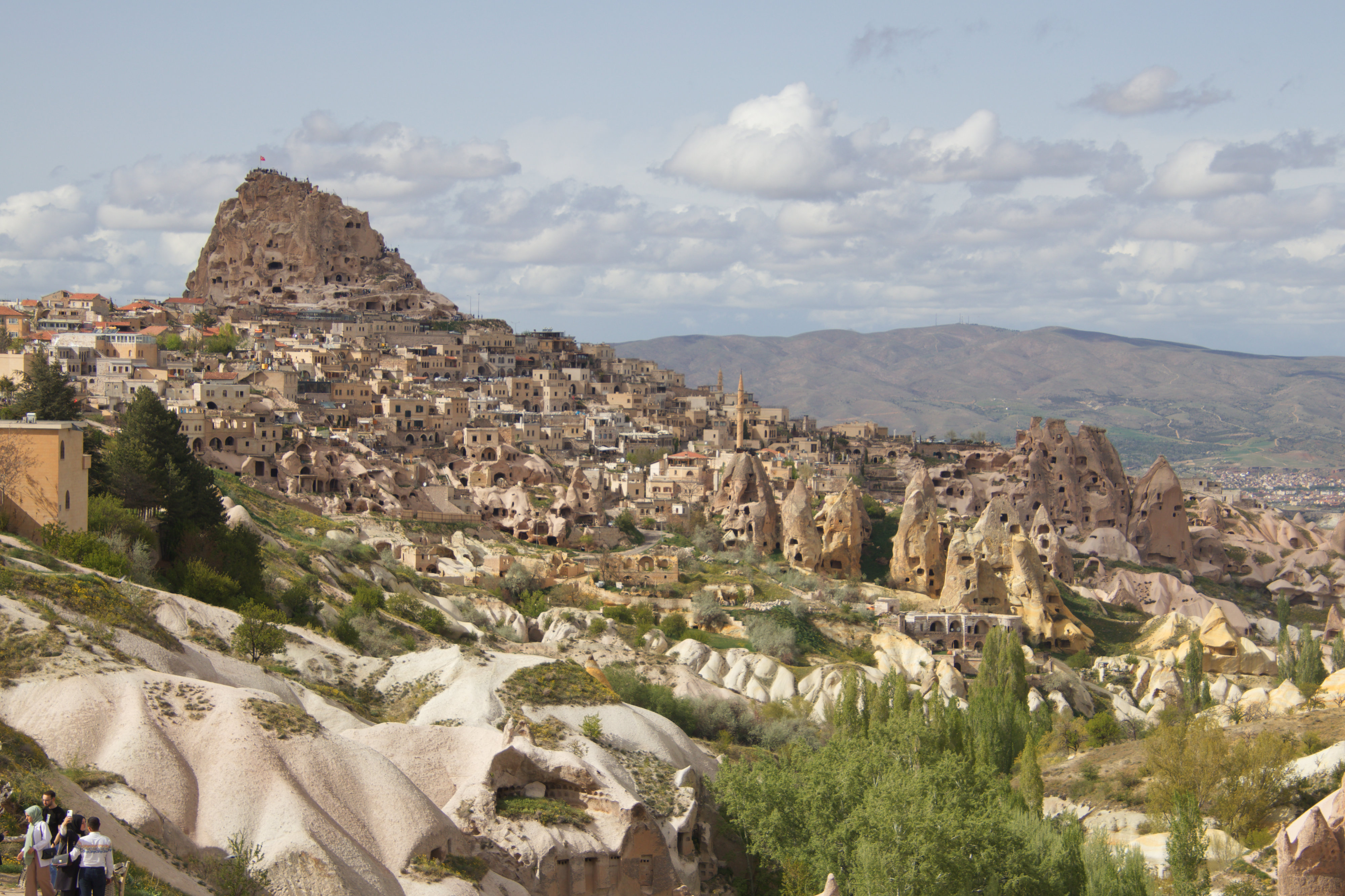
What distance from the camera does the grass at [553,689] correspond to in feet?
109

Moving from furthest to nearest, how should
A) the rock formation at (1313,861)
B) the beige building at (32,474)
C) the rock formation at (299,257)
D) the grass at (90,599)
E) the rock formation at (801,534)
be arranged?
the rock formation at (299,257)
the rock formation at (801,534)
the beige building at (32,474)
the rock formation at (1313,861)
the grass at (90,599)

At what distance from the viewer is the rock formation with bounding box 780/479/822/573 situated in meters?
80.2

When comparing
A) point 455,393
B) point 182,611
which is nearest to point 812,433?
point 455,393

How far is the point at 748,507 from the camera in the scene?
84375 millimetres

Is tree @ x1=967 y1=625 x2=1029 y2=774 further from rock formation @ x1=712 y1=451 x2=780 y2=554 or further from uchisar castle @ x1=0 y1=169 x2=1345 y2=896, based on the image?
rock formation @ x1=712 y1=451 x2=780 y2=554

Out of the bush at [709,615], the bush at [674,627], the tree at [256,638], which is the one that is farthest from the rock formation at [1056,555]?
the tree at [256,638]

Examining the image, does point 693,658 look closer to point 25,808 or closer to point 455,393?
point 25,808

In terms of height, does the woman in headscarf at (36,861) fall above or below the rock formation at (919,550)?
above

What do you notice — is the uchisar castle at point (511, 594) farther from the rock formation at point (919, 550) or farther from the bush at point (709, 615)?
the bush at point (709, 615)

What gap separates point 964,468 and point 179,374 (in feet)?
210

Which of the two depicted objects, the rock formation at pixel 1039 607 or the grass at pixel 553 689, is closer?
the grass at pixel 553 689

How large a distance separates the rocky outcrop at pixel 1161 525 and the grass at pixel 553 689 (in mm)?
78631

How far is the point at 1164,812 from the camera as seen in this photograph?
3744 cm

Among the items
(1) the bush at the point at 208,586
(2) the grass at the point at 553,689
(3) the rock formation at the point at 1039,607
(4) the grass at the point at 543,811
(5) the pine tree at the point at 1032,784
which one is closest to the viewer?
(4) the grass at the point at 543,811
